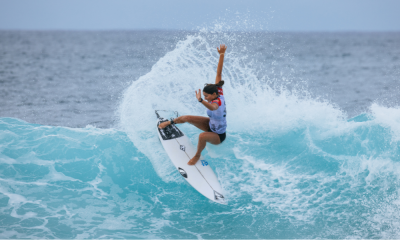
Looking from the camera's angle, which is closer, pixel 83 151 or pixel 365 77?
pixel 83 151

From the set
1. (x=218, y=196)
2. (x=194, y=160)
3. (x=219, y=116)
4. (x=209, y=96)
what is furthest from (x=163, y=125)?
(x=218, y=196)

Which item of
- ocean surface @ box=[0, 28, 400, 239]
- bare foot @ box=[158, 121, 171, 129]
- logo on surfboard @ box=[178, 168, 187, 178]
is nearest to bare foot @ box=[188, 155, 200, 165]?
logo on surfboard @ box=[178, 168, 187, 178]

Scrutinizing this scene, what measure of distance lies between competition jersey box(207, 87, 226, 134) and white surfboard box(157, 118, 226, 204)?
3.02 feet

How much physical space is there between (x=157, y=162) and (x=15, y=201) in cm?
329

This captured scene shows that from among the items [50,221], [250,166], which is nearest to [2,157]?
[50,221]

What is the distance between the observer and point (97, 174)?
7.79m

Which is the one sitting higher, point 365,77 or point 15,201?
point 365,77

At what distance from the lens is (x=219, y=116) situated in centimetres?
682

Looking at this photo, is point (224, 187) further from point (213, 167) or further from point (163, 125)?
point (163, 125)

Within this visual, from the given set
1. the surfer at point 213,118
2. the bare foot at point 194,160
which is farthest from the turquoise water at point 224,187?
the surfer at point 213,118

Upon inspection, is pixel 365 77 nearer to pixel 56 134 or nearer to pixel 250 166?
pixel 250 166

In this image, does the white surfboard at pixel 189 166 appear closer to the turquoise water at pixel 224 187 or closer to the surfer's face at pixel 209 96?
the turquoise water at pixel 224 187

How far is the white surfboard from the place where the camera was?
663 cm

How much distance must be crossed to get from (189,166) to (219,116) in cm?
144
